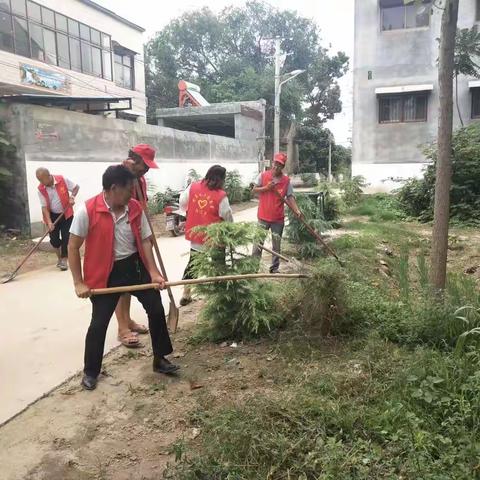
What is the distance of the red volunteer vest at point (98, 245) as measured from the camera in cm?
346

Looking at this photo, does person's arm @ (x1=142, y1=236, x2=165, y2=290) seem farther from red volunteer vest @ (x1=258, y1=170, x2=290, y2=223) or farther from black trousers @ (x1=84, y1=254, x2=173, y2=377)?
red volunteer vest @ (x1=258, y1=170, x2=290, y2=223)

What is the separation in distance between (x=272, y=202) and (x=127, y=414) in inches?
149

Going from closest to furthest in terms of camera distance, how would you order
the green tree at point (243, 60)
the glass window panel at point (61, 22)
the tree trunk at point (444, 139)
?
the tree trunk at point (444, 139), the glass window panel at point (61, 22), the green tree at point (243, 60)

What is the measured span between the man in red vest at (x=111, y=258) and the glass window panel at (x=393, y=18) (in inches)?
697

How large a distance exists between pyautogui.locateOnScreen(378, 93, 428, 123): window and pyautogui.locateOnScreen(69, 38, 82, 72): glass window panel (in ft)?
38.3

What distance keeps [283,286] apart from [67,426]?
2.11 meters

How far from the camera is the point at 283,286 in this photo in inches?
175

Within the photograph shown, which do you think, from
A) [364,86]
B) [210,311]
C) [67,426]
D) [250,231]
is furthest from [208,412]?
[364,86]

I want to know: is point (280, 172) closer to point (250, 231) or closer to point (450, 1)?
point (250, 231)

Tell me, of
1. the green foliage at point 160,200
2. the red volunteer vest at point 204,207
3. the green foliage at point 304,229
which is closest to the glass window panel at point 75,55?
the green foliage at point 160,200

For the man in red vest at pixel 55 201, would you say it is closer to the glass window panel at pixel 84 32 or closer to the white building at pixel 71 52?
the white building at pixel 71 52

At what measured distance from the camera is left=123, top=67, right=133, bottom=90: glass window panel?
23609 mm

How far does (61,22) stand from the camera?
1861 centimetres

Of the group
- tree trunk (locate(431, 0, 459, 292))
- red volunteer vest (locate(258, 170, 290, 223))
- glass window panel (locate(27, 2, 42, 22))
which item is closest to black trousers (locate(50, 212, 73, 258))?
red volunteer vest (locate(258, 170, 290, 223))
